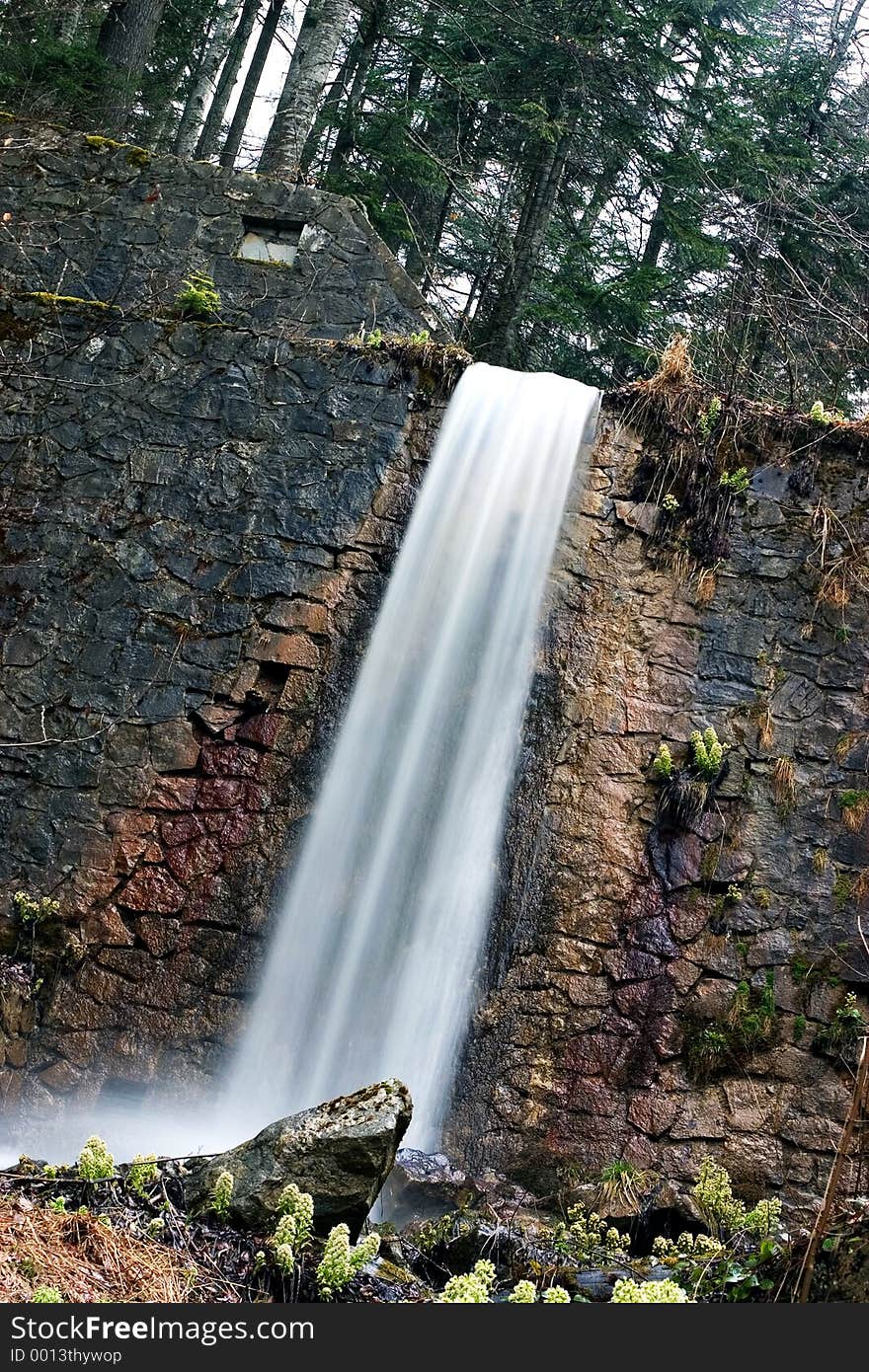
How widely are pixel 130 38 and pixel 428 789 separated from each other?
25.3 feet

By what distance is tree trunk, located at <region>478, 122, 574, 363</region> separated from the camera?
1070cm

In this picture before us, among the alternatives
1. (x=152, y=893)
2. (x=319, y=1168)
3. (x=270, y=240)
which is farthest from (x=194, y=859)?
(x=270, y=240)

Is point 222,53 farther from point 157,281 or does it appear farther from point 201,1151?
point 201,1151

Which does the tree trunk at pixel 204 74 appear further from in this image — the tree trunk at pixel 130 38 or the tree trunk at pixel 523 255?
the tree trunk at pixel 523 255

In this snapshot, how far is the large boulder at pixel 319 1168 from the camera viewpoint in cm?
414

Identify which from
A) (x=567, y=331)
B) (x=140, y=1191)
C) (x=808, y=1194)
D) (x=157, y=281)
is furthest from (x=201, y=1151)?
(x=567, y=331)

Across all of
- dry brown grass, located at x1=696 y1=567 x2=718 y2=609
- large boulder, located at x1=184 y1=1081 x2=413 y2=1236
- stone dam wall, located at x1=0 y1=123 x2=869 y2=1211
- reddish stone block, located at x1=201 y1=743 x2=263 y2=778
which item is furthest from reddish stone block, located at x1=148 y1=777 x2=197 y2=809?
dry brown grass, located at x1=696 y1=567 x2=718 y2=609

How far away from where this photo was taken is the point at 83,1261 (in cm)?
371

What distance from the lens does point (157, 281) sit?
7.62m

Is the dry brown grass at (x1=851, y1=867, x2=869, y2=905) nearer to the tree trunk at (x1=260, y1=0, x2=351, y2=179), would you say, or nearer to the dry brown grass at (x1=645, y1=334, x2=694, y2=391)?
the dry brown grass at (x1=645, y1=334, x2=694, y2=391)

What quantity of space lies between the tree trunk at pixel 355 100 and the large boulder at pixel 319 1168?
9.81m

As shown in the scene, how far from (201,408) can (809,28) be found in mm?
9589

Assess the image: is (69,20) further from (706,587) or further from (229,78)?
(706,587)

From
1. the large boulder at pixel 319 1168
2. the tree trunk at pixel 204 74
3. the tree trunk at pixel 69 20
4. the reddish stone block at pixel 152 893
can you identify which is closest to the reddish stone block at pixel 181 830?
the reddish stone block at pixel 152 893
